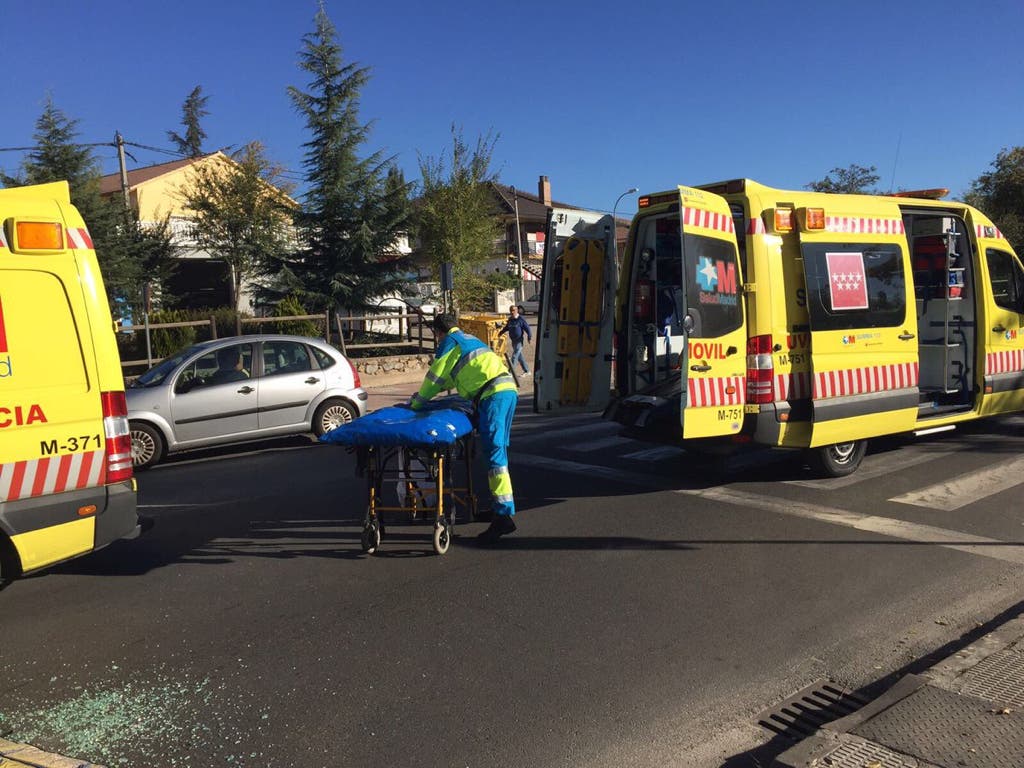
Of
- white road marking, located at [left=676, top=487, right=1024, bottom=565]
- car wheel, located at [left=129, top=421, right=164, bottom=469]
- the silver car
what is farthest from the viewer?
the silver car

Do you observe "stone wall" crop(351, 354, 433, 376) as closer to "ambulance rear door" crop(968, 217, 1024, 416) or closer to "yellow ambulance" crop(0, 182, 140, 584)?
"ambulance rear door" crop(968, 217, 1024, 416)

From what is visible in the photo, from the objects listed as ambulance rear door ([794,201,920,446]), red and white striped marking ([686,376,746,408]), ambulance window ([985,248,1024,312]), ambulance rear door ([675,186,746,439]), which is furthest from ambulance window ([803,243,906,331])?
ambulance window ([985,248,1024,312])

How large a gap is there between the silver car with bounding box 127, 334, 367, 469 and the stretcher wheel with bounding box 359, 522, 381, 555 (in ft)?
15.4

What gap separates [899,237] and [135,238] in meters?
25.0

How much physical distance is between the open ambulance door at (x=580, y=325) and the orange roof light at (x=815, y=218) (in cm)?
201

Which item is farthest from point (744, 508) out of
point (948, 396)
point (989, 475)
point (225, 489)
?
point (225, 489)

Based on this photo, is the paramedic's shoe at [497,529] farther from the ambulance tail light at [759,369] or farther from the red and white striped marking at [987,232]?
the red and white striped marking at [987,232]

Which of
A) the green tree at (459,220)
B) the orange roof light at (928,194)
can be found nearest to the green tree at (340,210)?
the green tree at (459,220)

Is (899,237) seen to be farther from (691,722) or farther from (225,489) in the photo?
(225,489)

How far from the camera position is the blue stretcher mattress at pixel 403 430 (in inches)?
210

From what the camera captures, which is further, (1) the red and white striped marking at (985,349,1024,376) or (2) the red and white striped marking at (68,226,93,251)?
(1) the red and white striped marking at (985,349,1024,376)

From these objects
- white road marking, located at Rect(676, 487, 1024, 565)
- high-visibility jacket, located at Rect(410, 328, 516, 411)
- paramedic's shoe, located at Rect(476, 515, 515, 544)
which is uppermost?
high-visibility jacket, located at Rect(410, 328, 516, 411)

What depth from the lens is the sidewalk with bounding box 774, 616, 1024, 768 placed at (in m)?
3.04

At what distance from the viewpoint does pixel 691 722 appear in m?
3.48
